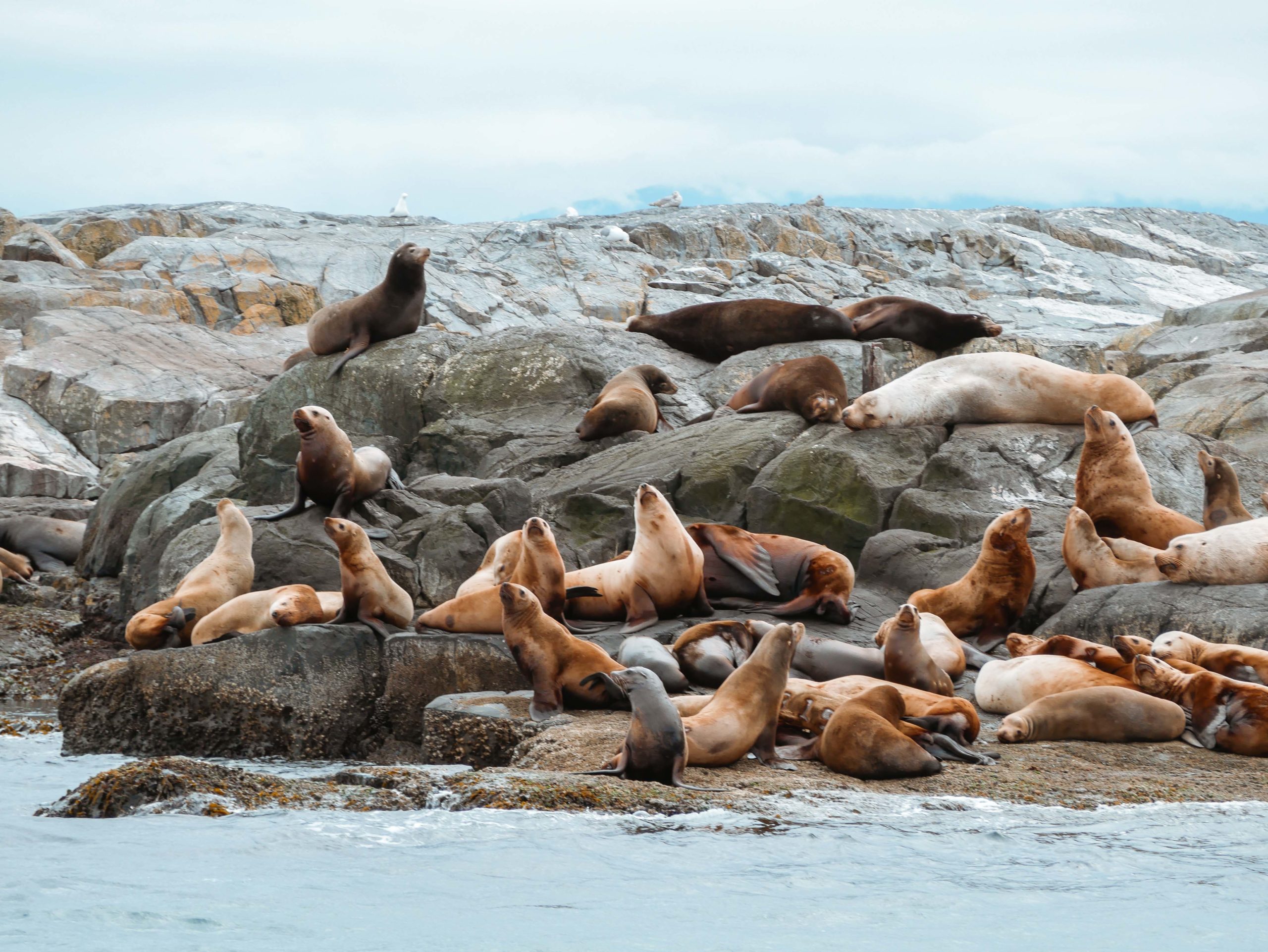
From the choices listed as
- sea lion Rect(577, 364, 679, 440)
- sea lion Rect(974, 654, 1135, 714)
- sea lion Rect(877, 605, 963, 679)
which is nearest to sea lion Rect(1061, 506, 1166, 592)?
sea lion Rect(877, 605, 963, 679)

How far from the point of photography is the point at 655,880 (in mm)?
4266

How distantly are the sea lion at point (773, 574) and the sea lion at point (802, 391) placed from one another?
9.28 ft

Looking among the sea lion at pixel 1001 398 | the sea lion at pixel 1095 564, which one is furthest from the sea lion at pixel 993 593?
the sea lion at pixel 1001 398

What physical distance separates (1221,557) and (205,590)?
6.99 m

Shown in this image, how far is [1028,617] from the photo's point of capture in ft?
31.5

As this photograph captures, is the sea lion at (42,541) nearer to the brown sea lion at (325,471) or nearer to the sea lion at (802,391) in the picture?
the brown sea lion at (325,471)

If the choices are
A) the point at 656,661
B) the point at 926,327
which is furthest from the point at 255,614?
the point at 926,327

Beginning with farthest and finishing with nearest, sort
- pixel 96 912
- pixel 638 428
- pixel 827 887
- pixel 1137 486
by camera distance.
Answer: pixel 638 428 → pixel 1137 486 → pixel 827 887 → pixel 96 912

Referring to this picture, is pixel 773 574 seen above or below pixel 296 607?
above

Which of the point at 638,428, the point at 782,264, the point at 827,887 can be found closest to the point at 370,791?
the point at 827,887

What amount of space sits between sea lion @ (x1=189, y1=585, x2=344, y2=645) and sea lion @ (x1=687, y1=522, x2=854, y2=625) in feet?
8.50

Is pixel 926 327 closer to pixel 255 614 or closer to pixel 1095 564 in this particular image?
pixel 1095 564

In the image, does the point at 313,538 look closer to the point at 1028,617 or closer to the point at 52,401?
the point at 1028,617

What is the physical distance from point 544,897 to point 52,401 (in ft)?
79.4
